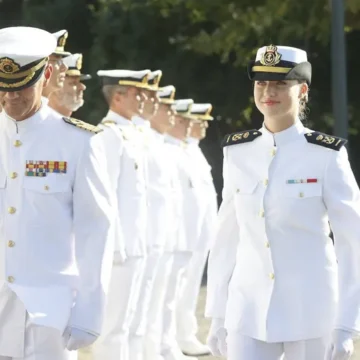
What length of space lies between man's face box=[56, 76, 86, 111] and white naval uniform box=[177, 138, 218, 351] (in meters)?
2.91

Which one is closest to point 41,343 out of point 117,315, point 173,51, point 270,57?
point 270,57

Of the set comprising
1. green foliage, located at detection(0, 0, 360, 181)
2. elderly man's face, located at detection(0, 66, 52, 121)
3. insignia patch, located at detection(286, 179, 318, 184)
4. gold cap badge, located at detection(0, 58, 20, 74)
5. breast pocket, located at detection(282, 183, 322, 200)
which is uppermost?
green foliage, located at detection(0, 0, 360, 181)

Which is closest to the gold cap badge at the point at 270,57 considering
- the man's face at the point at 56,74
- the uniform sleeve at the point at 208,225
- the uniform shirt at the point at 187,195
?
the man's face at the point at 56,74

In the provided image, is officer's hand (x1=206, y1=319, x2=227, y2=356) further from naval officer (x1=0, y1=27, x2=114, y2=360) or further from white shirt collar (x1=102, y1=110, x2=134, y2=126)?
white shirt collar (x1=102, y1=110, x2=134, y2=126)

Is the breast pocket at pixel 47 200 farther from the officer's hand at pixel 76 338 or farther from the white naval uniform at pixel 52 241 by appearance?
the officer's hand at pixel 76 338

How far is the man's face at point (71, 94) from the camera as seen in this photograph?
8.29 m

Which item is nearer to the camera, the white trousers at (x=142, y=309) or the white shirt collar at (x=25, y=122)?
the white shirt collar at (x=25, y=122)

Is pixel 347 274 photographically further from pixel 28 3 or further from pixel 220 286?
pixel 28 3

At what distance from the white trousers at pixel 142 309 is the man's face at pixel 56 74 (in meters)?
2.40

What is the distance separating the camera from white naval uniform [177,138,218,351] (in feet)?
36.1

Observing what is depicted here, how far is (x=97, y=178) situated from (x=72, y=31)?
15.3m

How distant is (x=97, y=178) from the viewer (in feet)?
16.9

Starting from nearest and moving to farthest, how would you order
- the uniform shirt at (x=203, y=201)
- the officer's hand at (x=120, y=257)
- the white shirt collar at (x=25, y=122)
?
1. the white shirt collar at (x=25, y=122)
2. the officer's hand at (x=120, y=257)
3. the uniform shirt at (x=203, y=201)

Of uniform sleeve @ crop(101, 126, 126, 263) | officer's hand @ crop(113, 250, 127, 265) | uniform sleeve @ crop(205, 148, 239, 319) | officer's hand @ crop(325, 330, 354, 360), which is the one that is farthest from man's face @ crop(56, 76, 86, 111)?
officer's hand @ crop(325, 330, 354, 360)
